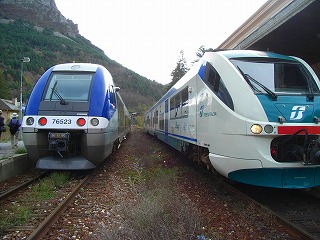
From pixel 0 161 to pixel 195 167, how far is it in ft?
17.4

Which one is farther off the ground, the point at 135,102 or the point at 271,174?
the point at 135,102

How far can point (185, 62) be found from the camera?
223 ft

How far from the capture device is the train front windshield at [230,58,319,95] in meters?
5.64

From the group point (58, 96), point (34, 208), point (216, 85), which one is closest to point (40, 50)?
point (58, 96)

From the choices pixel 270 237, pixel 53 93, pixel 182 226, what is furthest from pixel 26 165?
pixel 270 237

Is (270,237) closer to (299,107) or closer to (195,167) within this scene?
(299,107)

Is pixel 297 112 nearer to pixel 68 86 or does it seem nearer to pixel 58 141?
pixel 58 141

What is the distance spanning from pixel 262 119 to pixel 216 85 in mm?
1361

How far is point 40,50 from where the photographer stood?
286 feet

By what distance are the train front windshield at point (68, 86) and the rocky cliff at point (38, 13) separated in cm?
11297

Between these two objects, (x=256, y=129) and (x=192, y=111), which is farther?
(x=192, y=111)

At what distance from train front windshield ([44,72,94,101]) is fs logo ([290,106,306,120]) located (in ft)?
15.8

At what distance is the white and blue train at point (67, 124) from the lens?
7.34m

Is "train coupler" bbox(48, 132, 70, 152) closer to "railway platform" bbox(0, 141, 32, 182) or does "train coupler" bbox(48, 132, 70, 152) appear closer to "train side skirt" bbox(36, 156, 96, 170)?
"train side skirt" bbox(36, 156, 96, 170)
